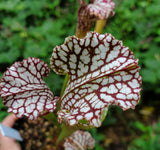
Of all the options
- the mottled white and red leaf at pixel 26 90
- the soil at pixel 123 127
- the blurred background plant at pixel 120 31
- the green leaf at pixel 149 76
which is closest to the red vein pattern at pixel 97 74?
the mottled white and red leaf at pixel 26 90

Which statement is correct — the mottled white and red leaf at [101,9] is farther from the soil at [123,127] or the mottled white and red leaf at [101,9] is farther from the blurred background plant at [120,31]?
the blurred background plant at [120,31]

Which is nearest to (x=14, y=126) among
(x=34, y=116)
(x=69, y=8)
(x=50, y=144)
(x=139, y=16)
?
(x=50, y=144)

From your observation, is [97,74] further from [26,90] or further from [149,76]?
[149,76]

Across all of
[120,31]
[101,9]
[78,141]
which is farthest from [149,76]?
[101,9]

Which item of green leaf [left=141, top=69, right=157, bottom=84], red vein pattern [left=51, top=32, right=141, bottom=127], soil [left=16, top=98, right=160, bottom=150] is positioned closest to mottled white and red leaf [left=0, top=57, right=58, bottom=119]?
red vein pattern [left=51, top=32, right=141, bottom=127]

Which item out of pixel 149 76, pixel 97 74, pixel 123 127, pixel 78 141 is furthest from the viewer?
pixel 123 127

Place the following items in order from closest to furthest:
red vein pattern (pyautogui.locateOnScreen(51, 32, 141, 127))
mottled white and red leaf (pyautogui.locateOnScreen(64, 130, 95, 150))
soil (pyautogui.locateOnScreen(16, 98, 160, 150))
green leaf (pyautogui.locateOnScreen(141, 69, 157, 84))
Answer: red vein pattern (pyautogui.locateOnScreen(51, 32, 141, 127)), mottled white and red leaf (pyautogui.locateOnScreen(64, 130, 95, 150)), green leaf (pyautogui.locateOnScreen(141, 69, 157, 84)), soil (pyautogui.locateOnScreen(16, 98, 160, 150))

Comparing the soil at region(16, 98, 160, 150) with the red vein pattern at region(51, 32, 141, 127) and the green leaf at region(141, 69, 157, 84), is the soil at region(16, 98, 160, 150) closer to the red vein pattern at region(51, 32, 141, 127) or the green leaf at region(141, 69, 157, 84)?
the green leaf at region(141, 69, 157, 84)
